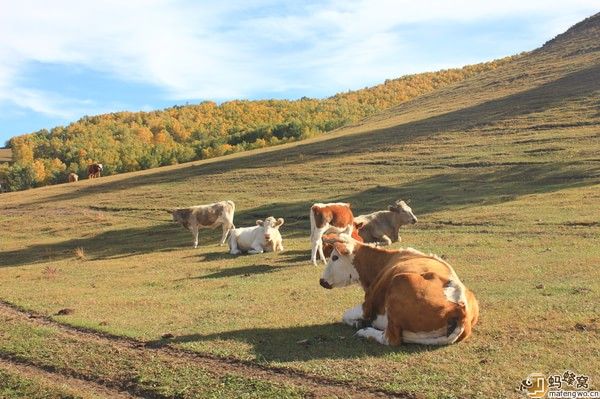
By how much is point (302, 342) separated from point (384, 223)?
1322 cm

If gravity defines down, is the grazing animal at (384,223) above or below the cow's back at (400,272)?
below

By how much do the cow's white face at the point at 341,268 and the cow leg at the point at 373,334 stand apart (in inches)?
56.5

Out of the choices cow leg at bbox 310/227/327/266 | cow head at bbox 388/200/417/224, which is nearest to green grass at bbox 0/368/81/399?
cow leg at bbox 310/227/327/266

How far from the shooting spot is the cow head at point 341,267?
11195 mm

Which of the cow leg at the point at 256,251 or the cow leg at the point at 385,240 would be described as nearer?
the cow leg at the point at 385,240

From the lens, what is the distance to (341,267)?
11.3m

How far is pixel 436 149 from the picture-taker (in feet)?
149

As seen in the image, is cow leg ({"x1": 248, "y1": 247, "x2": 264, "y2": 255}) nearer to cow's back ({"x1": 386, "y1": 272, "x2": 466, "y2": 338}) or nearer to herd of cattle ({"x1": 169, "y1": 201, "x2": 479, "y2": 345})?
herd of cattle ({"x1": 169, "y1": 201, "x2": 479, "y2": 345})

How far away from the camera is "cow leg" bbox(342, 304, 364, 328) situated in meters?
10.4

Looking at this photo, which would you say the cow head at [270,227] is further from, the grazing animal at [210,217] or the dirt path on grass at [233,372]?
→ the dirt path on grass at [233,372]

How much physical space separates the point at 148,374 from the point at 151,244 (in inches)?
777

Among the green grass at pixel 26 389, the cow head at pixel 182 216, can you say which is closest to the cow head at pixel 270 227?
the cow head at pixel 182 216

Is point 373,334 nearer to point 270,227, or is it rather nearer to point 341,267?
point 341,267

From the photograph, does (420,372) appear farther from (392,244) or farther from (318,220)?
(392,244)
